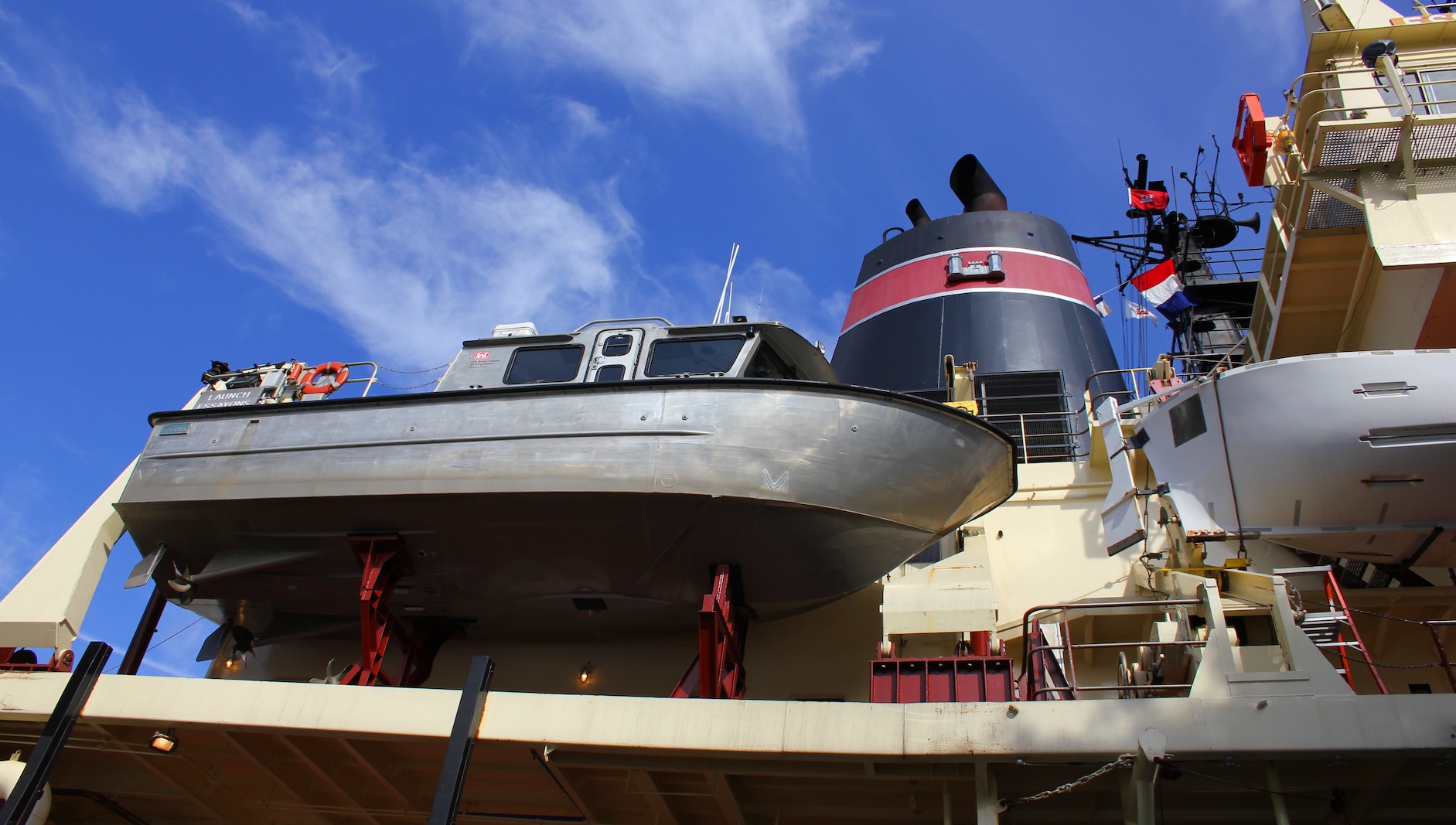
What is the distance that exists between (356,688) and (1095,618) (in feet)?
21.1

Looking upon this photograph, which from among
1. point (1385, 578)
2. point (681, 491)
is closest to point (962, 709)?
point (681, 491)

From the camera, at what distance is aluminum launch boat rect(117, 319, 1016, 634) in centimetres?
830

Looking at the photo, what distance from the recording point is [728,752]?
242 inches

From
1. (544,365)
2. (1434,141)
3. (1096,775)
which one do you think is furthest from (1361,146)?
(544,365)

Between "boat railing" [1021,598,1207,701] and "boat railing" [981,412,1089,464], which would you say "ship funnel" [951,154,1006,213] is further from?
"boat railing" [1021,598,1207,701]

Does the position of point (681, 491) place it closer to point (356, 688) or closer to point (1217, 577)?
point (356, 688)

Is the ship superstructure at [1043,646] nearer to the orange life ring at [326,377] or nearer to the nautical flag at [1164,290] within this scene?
the orange life ring at [326,377]

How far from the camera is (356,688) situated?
21.8ft

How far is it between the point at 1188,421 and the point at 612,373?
5637mm

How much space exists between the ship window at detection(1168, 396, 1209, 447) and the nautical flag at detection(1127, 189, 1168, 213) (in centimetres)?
1437

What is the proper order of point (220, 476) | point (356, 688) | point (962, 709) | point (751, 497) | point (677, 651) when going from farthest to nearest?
point (677, 651) → point (220, 476) → point (751, 497) → point (356, 688) → point (962, 709)

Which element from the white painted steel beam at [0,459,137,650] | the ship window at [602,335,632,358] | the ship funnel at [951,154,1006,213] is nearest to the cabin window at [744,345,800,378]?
the ship window at [602,335,632,358]

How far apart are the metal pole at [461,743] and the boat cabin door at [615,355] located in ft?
11.2

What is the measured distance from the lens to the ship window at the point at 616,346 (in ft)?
30.6
